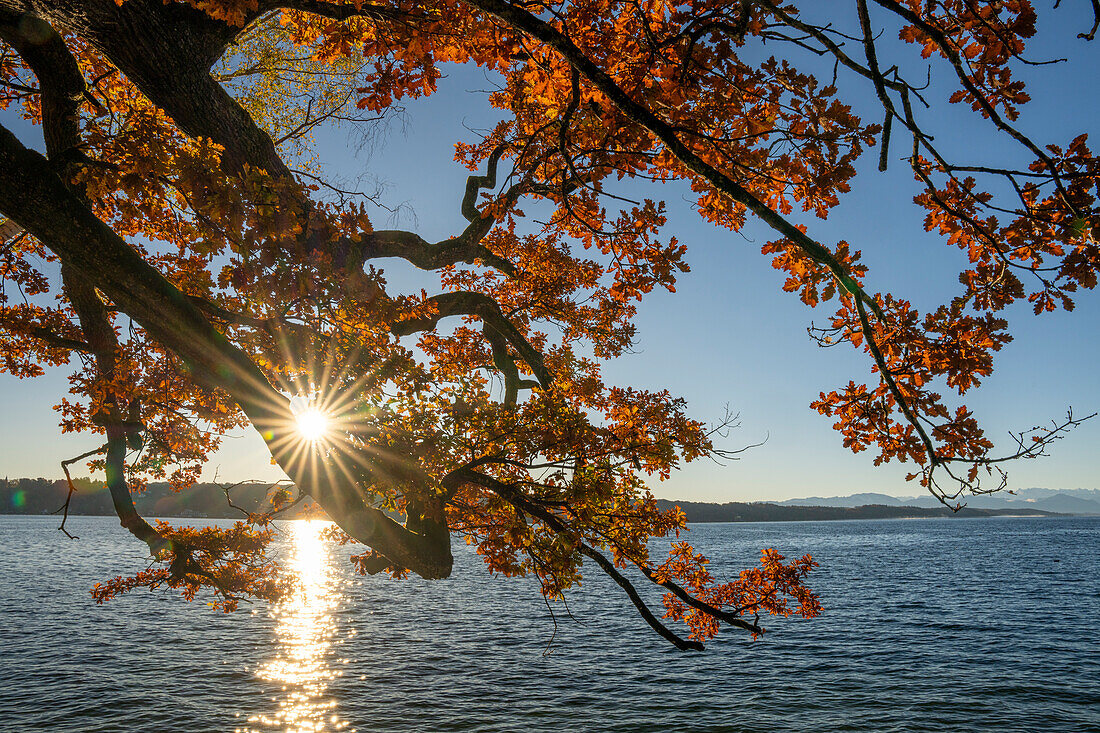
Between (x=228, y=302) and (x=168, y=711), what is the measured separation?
78.2 ft

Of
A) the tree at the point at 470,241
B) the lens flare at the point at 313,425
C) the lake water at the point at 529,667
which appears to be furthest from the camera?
the lake water at the point at 529,667

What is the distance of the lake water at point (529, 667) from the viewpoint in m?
22.5

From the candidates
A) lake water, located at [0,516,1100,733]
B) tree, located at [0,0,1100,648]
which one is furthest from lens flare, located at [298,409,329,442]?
lake water, located at [0,516,1100,733]

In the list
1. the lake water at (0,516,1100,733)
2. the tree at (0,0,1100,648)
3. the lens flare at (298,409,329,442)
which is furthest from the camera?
the lake water at (0,516,1100,733)

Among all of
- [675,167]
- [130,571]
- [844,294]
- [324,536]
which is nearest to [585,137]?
[675,167]

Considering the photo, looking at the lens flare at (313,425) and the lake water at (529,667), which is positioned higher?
the lens flare at (313,425)

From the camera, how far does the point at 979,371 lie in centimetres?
411

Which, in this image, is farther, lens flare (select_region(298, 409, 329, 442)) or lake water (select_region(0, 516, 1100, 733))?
lake water (select_region(0, 516, 1100, 733))

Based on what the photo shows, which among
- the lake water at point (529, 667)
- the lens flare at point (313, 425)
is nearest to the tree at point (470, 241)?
the lens flare at point (313, 425)

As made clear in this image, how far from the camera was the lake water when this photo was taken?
22516mm

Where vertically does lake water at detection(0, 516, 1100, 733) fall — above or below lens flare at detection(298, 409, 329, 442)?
below

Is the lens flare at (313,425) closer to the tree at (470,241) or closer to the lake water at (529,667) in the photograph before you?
Answer: the tree at (470,241)

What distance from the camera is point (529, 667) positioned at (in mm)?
29953

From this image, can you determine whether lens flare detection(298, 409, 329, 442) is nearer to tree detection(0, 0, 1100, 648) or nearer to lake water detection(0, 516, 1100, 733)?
tree detection(0, 0, 1100, 648)
